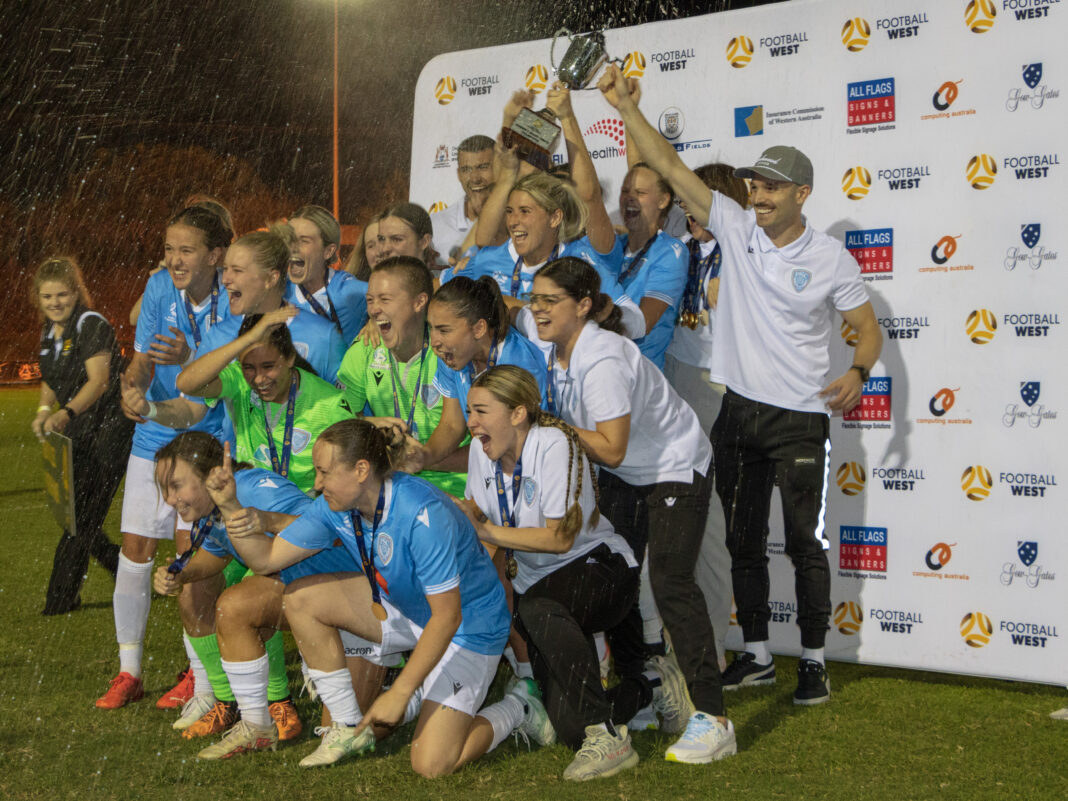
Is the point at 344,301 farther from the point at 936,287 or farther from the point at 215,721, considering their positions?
the point at 936,287

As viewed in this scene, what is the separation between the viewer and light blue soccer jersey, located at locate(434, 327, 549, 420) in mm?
4688

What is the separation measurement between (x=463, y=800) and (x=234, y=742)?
1083 millimetres

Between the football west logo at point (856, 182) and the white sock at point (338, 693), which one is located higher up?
the football west logo at point (856, 182)

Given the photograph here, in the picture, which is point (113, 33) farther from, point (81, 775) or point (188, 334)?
point (81, 775)

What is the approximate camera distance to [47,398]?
686 centimetres

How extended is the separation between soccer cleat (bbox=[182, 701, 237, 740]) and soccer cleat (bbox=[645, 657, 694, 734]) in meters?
1.84

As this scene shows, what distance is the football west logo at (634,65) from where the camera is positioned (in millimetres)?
6332

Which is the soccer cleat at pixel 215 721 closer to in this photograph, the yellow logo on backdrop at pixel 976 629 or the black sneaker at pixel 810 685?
the black sneaker at pixel 810 685

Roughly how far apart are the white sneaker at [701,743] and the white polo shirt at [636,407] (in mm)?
963

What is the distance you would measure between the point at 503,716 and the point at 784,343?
2.14 meters

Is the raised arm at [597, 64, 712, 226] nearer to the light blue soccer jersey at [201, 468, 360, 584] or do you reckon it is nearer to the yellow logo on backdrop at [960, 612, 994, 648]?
the light blue soccer jersey at [201, 468, 360, 584]

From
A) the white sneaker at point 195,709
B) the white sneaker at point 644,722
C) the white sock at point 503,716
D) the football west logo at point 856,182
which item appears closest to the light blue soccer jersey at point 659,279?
the football west logo at point 856,182

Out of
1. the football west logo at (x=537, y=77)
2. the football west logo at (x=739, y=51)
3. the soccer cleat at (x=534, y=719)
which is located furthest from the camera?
the football west logo at (x=537, y=77)

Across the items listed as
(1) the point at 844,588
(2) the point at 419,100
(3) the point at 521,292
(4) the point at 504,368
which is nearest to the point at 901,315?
(1) the point at 844,588
